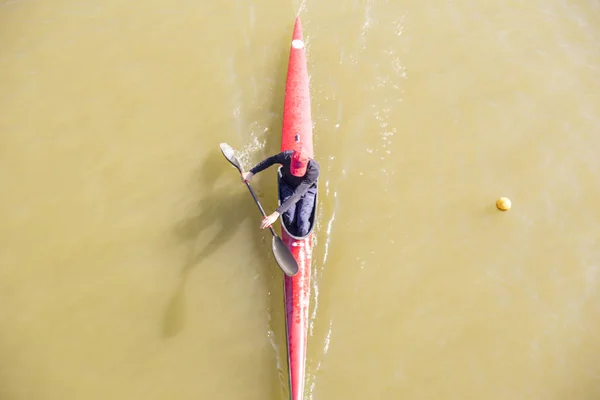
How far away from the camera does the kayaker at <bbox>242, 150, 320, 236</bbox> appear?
4.17 meters

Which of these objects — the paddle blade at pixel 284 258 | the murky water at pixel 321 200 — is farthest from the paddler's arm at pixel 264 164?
the paddle blade at pixel 284 258

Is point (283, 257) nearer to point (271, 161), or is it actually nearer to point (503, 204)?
point (271, 161)

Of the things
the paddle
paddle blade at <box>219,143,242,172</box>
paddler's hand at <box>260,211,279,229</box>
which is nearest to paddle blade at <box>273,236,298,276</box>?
the paddle

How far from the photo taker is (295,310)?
13.6 feet

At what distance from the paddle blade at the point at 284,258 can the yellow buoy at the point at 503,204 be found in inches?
97.1

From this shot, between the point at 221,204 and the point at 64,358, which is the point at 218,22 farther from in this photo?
the point at 64,358

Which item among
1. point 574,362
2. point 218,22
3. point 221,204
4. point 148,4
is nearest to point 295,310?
point 221,204

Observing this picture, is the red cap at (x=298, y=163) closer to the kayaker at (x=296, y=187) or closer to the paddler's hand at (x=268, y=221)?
the kayaker at (x=296, y=187)

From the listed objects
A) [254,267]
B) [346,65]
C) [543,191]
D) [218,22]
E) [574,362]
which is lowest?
[574,362]

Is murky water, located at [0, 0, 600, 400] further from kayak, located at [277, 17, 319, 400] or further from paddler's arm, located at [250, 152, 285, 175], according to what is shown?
paddler's arm, located at [250, 152, 285, 175]

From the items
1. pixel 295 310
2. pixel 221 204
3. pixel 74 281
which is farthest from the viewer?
pixel 221 204

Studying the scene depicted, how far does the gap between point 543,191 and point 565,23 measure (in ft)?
9.19

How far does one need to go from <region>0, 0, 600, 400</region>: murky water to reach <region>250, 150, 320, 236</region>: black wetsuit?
404 millimetres

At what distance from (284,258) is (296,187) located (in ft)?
2.42
